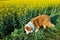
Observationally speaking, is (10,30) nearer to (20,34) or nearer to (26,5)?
(20,34)

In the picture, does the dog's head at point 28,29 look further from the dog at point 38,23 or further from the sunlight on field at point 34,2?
the sunlight on field at point 34,2

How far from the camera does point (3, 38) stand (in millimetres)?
1241

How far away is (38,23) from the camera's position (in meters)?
1.27

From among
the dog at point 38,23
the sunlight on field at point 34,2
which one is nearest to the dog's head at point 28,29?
the dog at point 38,23

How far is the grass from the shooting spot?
125 centimetres

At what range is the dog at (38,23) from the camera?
1.24m

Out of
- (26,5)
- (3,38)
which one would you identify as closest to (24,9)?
(26,5)

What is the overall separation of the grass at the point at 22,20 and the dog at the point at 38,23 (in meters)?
0.03

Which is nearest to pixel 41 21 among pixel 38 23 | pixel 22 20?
pixel 38 23

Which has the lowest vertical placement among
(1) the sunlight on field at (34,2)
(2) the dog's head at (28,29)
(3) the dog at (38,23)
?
(2) the dog's head at (28,29)

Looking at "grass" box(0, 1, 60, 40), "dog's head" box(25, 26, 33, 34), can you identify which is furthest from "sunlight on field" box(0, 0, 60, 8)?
"dog's head" box(25, 26, 33, 34)

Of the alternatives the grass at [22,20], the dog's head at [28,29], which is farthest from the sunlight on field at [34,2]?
the dog's head at [28,29]

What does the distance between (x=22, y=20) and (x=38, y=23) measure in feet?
0.42

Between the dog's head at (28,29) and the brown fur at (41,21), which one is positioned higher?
the brown fur at (41,21)
